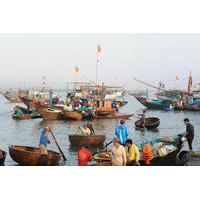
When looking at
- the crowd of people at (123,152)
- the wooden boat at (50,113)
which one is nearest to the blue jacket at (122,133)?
the crowd of people at (123,152)

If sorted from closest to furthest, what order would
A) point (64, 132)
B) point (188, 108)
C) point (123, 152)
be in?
1. point (123, 152)
2. point (64, 132)
3. point (188, 108)

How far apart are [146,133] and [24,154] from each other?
1072cm

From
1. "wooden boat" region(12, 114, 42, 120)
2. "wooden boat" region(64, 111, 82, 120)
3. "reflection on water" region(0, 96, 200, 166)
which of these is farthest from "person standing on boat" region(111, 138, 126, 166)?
"wooden boat" region(12, 114, 42, 120)

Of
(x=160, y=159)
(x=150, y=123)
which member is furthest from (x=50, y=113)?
(x=160, y=159)

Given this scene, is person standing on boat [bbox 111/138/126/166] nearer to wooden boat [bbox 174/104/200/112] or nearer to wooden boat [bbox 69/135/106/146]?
wooden boat [bbox 69/135/106/146]

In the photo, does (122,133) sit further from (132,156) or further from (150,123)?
(150,123)

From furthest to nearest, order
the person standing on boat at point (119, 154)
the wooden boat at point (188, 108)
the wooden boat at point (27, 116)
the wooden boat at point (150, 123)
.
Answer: the wooden boat at point (188, 108)
the wooden boat at point (27, 116)
the wooden boat at point (150, 123)
the person standing on boat at point (119, 154)

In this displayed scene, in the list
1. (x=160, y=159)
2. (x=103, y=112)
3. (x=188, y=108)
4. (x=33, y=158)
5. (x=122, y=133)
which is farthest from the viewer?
(x=188, y=108)

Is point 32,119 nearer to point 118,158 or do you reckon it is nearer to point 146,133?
point 146,133

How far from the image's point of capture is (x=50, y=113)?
25.2 m

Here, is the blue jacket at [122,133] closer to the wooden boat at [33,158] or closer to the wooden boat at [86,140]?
the wooden boat at [33,158]

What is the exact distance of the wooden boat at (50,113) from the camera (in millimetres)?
25172
